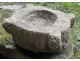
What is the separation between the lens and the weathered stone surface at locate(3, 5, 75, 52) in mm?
3387

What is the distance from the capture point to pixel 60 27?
355cm

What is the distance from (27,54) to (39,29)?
0.53 m

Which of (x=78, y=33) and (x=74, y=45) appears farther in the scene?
(x=78, y=33)

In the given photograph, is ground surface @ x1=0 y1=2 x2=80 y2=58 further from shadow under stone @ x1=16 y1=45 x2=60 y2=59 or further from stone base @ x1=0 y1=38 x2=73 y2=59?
shadow under stone @ x1=16 y1=45 x2=60 y2=59

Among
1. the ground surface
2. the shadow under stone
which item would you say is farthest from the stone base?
the ground surface

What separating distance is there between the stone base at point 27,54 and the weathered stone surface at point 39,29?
149 millimetres

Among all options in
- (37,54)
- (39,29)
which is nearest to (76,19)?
(37,54)

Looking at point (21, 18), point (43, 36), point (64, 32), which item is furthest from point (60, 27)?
point (21, 18)

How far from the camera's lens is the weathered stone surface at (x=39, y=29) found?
3.39 m

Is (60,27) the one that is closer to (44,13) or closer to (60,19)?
(60,19)

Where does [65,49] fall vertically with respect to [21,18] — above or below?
below

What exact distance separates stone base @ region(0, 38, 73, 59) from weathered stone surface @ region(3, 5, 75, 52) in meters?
0.15

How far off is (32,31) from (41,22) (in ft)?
1.53

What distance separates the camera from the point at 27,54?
12.5 feet
